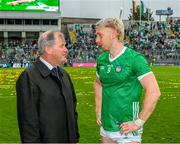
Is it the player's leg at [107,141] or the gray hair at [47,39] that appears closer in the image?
the gray hair at [47,39]

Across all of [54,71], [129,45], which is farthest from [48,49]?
[129,45]

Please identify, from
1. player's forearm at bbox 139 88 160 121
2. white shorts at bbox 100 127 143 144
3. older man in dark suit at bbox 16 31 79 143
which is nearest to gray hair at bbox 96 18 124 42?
older man in dark suit at bbox 16 31 79 143

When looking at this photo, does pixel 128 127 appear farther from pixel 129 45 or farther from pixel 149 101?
pixel 129 45

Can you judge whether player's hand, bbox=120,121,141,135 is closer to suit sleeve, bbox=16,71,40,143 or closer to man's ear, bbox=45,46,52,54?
suit sleeve, bbox=16,71,40,143

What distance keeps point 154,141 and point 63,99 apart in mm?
5719

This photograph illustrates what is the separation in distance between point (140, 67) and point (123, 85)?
0.26m

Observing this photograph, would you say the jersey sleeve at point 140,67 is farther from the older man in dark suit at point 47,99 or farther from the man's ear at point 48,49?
the man's ear at point 48,49

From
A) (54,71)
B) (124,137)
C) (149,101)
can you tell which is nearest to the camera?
(149,101)

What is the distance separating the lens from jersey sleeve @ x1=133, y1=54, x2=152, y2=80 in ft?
16.5

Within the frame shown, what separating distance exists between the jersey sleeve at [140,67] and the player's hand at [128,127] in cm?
47

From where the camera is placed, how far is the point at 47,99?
4844 mm

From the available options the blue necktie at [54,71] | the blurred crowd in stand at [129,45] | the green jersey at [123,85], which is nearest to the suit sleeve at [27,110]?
the blue necktie at [54,71]

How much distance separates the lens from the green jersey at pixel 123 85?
508 cm

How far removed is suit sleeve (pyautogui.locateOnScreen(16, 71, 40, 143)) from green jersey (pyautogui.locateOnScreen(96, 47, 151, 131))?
83 cm
